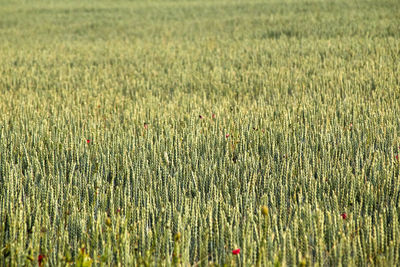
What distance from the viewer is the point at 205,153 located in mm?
3420

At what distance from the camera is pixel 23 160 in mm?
3480

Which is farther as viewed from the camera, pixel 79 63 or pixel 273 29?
pixel 273 29

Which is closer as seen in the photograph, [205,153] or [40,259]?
[40,259]

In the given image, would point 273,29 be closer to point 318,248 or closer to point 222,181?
point 222,181

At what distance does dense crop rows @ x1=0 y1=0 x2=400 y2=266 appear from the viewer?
2.19m

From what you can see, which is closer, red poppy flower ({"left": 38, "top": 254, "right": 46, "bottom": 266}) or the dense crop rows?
red poppy flower ({"left": 38, "top": 254, "right": 46, "bottom": 266})

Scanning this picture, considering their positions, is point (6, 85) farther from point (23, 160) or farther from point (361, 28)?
point (361, 28)

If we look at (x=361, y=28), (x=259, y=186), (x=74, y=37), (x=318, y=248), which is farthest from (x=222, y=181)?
(x=74, y=37)

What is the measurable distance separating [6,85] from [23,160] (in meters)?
3.63

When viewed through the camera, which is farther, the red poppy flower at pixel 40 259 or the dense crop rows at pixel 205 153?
the dense crop rows at pixel 205 153

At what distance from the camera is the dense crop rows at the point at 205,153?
7.19ft

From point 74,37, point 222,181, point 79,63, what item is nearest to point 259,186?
point 222,181

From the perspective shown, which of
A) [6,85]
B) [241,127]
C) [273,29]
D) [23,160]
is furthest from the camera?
[273,29]

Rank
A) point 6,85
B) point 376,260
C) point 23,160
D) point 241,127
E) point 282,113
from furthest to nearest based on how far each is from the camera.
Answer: point 6,85 → point 282,113 → point 241,127 → point 23,160 → point 376,260
